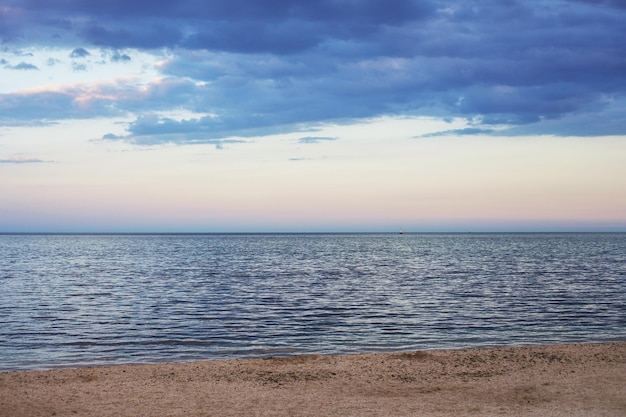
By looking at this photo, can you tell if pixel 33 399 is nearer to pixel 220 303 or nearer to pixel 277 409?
pixel 277 409

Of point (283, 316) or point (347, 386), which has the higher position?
point (347, 386)

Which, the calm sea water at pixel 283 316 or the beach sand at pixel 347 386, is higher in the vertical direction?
the beach sand at pixel 347 386

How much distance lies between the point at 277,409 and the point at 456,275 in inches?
1988

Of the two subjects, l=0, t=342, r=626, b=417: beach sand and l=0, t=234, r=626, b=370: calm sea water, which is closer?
l=0, t=342, r=626, b=417: beach sand

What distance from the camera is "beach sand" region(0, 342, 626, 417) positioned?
13750 mm

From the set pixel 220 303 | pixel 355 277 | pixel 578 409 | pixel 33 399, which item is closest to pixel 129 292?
pixel 220 303

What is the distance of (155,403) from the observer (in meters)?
14.5

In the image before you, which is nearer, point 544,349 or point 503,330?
point 544,349

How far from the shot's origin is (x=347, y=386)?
53.0 ft

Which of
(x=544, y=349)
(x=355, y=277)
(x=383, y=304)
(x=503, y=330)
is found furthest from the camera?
(x=355, y=277)

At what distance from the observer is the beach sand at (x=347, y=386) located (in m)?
13.8

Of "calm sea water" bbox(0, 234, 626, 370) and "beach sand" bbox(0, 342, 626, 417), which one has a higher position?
"beach sand" bbox(0, 342, 626, 417)

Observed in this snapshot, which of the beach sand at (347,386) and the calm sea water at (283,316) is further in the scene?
the calm sea water at (283,316)

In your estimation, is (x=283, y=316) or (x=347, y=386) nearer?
(x=347, y=386)
